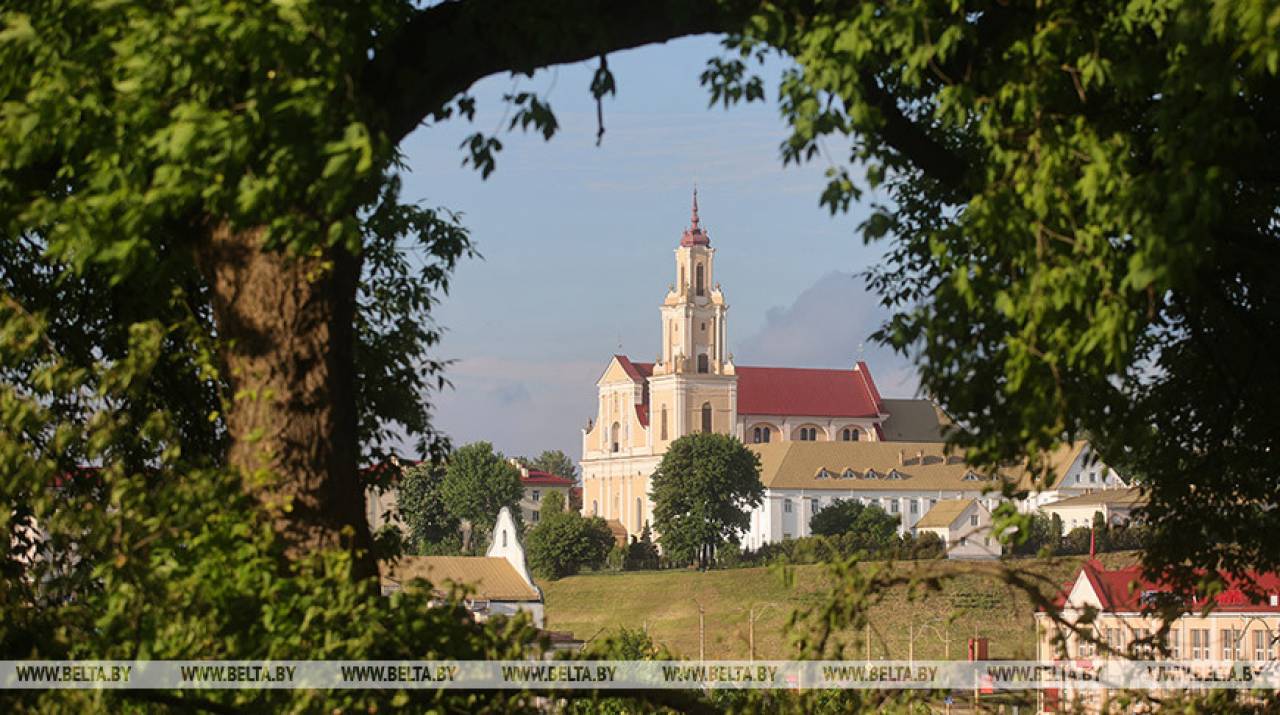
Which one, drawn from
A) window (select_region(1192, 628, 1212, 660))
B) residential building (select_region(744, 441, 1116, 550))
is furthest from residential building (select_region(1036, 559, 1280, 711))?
residential building (select_region(744, 441, 1116, 550))

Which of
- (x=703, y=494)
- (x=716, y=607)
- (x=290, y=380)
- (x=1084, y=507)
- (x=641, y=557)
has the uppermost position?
(x=703, y=494)

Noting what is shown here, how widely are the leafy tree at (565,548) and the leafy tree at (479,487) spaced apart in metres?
14.5

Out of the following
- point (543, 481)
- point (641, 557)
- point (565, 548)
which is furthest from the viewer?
point (543, 481)

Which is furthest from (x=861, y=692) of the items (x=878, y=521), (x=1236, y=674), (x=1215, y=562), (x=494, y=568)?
(x=878, y=521)

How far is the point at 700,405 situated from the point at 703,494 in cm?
2899

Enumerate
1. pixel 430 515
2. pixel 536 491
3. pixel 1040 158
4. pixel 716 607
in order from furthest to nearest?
pixel 536 491 < pixel 430 515 < pixel 716 607 < pixel 1040 158

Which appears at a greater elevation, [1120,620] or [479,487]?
[479,487]

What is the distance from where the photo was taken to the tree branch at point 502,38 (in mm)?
7145

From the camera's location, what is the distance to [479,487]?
12912 cm

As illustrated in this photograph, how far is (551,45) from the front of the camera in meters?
7.04

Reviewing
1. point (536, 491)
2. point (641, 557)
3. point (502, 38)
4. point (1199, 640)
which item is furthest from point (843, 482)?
point (502, 38)

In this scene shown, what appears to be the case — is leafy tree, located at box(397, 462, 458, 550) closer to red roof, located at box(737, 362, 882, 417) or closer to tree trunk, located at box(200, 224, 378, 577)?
red roof, located at box(737, 362, 882, 417)

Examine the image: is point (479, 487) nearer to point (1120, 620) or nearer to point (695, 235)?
point (695, 235)

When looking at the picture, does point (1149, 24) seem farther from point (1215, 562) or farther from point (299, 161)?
point (1215, 562)
